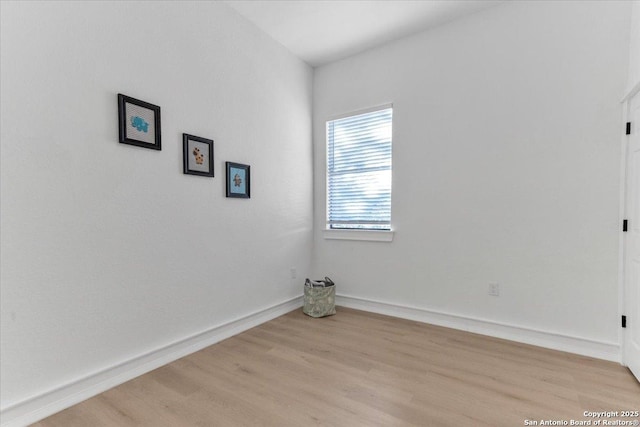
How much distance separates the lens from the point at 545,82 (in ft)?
8.13

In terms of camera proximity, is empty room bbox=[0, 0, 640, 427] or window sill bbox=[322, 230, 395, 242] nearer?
empty room bbox=[0, 0, 640, 427]

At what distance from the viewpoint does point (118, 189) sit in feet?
6.56

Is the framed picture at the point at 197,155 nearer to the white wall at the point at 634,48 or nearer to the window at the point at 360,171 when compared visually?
the window at the point at 360,171

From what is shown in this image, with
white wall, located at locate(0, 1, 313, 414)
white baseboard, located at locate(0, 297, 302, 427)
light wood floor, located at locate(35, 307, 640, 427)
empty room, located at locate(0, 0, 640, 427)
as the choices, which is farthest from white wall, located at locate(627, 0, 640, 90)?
white baseboard, located at locate(0, 297, 302, 427)

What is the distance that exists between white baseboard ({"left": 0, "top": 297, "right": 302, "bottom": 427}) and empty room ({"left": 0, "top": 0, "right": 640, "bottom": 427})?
0.01 meters

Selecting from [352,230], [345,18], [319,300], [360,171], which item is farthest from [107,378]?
[345,18]

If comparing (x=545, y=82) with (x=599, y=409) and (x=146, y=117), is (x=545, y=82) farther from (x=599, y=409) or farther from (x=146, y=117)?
(x=146, y=117)

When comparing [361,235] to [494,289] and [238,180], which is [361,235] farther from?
[238,180]

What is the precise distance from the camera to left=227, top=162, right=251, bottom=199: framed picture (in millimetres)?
2754

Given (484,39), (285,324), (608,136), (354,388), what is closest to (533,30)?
(484,39)

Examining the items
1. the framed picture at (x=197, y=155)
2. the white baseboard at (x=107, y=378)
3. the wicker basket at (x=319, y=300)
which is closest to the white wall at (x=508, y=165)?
the wicker basket at (x=319, y=300)

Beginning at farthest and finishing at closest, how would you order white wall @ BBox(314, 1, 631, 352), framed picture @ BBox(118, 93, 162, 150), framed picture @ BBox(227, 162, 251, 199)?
framed picture @ BBox(227, 162, 251, 199)
white wall @ BBox(314, 1, 631, 352)
framed picture @ BBox(118, 93, 162, 150)

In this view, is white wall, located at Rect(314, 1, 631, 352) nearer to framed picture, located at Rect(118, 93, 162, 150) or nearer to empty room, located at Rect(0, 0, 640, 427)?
empty room, located at Rect(0, 0, 640, 427)

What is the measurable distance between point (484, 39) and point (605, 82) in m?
0.99
